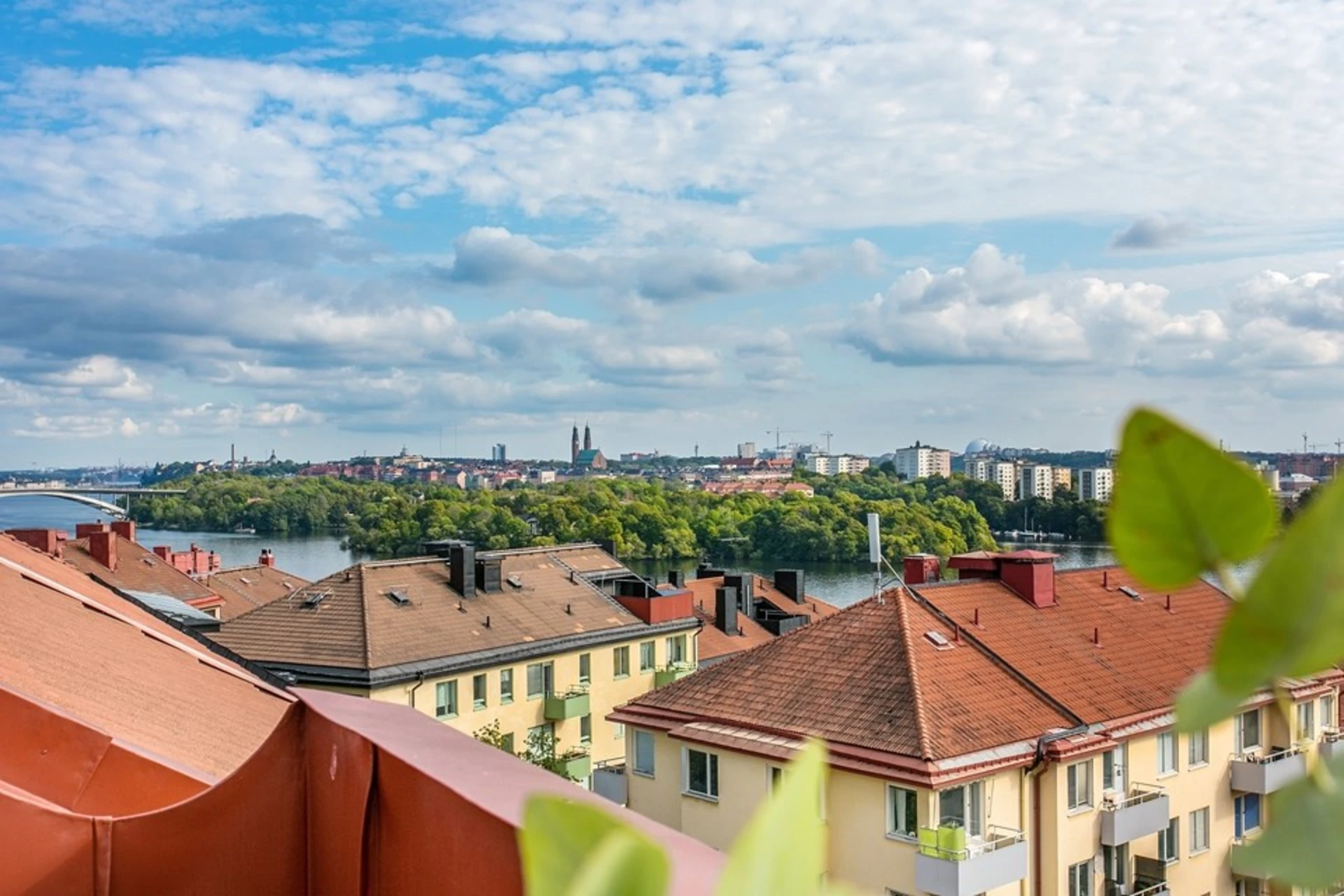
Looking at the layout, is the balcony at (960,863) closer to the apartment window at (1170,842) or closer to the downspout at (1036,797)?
the downspout at (1036,797)

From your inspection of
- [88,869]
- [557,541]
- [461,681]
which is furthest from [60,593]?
[557,541]

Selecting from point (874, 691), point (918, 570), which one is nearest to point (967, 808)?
point (874, 691)

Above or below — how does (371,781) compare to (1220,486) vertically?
below

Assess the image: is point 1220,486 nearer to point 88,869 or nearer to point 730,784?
point 88,869

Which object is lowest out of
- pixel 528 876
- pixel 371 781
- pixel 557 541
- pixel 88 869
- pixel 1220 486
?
pixel 557 541

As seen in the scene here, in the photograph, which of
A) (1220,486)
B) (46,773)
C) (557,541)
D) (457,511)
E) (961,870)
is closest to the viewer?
(1220,486)

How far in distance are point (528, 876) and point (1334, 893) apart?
0.23 m

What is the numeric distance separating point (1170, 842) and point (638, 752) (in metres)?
7.00

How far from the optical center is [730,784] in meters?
14.9

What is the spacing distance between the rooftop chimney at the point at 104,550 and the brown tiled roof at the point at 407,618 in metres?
5.92

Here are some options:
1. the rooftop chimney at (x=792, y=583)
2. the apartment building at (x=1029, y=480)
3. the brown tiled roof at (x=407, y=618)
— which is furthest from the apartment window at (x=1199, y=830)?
the apartment building at (x=1029, y=480)

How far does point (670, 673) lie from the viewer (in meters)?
27.1

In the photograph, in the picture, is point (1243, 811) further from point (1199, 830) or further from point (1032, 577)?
point (1032, 577)

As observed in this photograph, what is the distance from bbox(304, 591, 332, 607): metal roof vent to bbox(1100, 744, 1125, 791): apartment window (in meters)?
15.1
